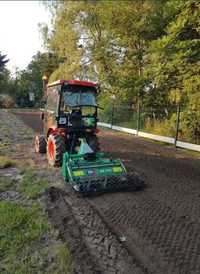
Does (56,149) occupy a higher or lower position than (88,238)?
higher

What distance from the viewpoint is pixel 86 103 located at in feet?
27.0

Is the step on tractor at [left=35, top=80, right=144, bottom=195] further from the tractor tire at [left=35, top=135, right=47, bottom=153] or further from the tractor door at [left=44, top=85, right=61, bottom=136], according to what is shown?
the tractor tire at [left=35, top=135, right=47, bottom=153]

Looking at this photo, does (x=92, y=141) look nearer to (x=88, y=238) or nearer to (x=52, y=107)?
(x=52, y=107)

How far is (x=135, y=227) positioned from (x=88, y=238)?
70cm

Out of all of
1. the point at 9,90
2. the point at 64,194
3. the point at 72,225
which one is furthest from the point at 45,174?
the point at 9,90

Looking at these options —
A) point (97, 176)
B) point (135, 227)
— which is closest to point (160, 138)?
point (97, 176)

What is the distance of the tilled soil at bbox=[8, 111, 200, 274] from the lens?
3564mm

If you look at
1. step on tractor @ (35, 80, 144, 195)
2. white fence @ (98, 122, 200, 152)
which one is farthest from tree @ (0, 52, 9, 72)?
step on tractor @ (35, 80, 144, 195)

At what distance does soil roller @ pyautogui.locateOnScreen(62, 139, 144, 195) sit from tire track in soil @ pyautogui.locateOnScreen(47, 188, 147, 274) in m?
0.31

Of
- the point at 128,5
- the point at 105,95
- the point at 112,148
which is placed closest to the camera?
the point at 112,148

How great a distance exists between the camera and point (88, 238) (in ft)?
13.7

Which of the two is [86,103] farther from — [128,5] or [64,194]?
[128,5]

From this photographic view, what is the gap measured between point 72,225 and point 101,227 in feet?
1.32

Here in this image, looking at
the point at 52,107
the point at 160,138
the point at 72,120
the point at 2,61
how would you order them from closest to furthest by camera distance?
1. the point at 72,120
2. the point at 52,107
3. the point at 160,138
4. the point at 2,61
